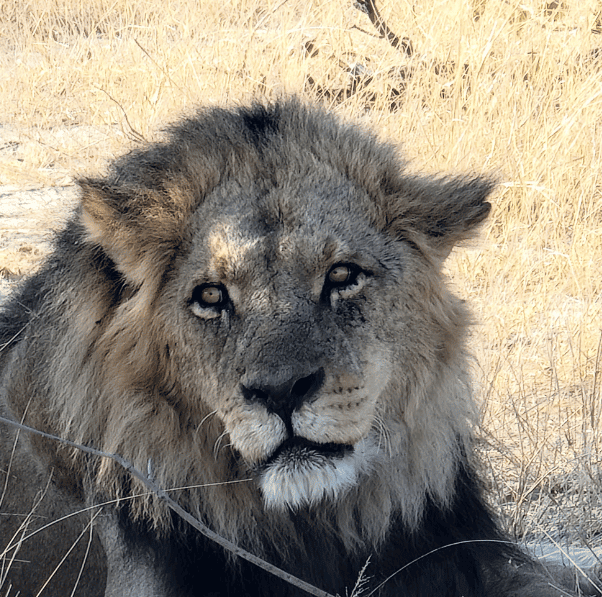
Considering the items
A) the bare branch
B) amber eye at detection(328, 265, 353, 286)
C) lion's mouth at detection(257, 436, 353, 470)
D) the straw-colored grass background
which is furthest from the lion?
the bare branch

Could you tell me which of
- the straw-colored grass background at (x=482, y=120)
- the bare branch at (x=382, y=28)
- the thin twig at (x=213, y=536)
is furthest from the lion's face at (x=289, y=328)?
the bare branch at (x=382, y=28)

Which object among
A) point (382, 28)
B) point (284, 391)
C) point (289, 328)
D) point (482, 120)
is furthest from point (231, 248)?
point (382, 28)

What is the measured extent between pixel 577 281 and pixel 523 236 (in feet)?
2.27

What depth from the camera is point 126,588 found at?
296cm

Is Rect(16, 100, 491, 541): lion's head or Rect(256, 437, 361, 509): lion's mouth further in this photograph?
Rect(16, 100, 491, 541): lion's head

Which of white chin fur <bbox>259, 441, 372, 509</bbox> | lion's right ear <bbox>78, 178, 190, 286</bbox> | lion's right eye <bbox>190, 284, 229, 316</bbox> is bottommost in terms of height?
white chin fur <bbox>259, 441, 372, 509</bbox>

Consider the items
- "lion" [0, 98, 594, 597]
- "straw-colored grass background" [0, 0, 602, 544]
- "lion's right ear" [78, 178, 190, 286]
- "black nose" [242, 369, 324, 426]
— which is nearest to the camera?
"black nose" [242, 369, 324, 426]

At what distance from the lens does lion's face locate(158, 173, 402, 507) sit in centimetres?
252

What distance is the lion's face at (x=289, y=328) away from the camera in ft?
8.27

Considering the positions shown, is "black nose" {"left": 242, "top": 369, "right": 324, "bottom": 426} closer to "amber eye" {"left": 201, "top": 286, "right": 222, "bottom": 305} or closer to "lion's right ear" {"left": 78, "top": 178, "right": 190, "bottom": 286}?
"amber eye" {"left": 201, "top": 286, "right": 222, "bottom": 305}

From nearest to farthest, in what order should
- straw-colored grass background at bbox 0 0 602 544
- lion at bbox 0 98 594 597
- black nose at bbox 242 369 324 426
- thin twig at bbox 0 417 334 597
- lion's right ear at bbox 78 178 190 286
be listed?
black nose at bbox 242 369 324 426 < thin twig at bbox 0 417 334 597 < lion at bbox 0 98 594 597 < lion's right ear at bbox 78 178 190 286 < straw-colored grass background at bbox 0 0 602 544

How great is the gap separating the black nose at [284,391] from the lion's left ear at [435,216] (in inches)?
28.8

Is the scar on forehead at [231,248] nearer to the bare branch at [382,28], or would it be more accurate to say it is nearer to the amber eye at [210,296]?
the amber eye at [210,296]

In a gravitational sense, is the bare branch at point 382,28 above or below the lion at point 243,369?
above
